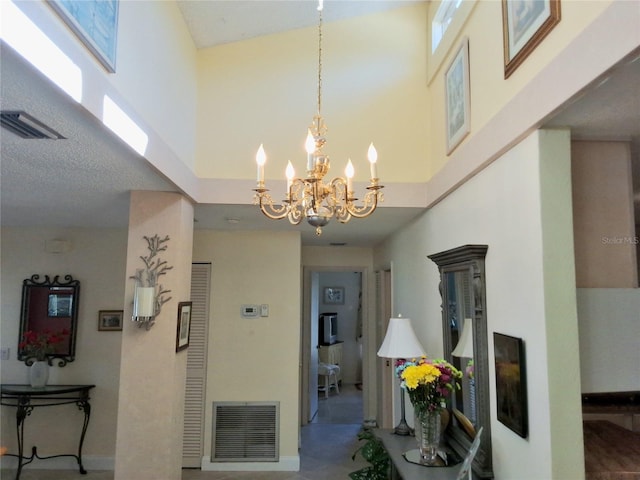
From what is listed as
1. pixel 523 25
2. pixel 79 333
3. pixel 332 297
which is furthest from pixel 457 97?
Answer: pixel 332 297

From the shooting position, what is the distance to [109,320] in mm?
4695

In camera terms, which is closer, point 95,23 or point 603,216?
point 95,23

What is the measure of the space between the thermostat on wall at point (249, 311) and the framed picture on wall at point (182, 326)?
4.28 ft

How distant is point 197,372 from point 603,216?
3968mm

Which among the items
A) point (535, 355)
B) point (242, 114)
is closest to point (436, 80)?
point (242, 114)

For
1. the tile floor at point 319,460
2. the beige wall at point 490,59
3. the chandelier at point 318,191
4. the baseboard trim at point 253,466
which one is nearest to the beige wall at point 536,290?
the beige wall at point 490,59

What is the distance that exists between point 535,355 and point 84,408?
4.34 metres

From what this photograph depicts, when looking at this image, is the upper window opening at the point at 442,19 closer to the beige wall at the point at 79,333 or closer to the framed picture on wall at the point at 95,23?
the framed picture on wall at the point at 95,23

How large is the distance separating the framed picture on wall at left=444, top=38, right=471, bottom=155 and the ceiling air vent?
7.35 feet

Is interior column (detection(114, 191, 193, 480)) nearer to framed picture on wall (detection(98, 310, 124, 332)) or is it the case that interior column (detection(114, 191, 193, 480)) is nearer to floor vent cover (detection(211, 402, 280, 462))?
floor vent cover (detection(211, 402, 280, 462))

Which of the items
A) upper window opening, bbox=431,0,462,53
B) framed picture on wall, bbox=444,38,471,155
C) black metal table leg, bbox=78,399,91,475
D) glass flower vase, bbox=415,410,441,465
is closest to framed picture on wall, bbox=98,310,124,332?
black metal table leg, bbox=78,399,91,475

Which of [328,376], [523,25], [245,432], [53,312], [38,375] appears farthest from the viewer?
[328,376]

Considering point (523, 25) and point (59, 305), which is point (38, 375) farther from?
point (523, 25)

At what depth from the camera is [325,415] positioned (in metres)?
6.55
